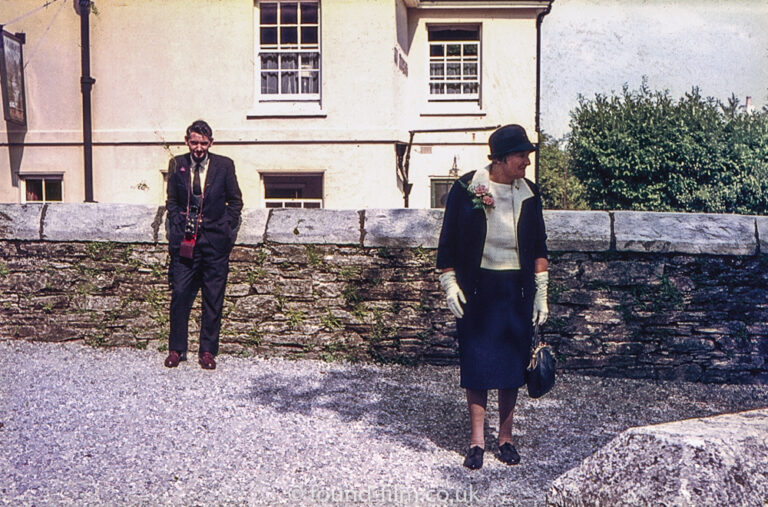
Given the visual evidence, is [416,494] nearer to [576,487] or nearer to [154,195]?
[576,487]

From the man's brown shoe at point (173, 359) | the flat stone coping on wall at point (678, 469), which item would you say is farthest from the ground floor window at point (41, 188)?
the flat stone coping on wall at point (678, 469)

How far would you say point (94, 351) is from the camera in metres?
6.41

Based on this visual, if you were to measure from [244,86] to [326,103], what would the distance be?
1476 millimetres

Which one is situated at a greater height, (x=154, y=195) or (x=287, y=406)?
(x=154, y=195)

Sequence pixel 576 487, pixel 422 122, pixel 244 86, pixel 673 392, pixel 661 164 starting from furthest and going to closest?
pixel 661 164, pixel 422 122, pixel 244 86, pixel 673 392, pixel 576 487

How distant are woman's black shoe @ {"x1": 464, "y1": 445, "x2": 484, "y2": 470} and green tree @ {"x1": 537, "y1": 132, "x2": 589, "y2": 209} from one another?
23618 millimetres

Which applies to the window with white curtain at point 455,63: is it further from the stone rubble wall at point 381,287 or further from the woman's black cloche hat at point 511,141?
the woman's black cloche hat at point 511,141

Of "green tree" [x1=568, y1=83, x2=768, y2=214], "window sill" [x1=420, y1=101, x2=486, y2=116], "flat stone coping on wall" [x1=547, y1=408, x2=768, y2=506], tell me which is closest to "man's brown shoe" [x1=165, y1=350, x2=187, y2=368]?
"flat stone coping on wall" [x1=547, y1=408, x2=768, y2=506]

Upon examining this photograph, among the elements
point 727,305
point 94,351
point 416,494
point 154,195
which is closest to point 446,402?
point 416,494

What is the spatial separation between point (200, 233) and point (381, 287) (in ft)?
4.89

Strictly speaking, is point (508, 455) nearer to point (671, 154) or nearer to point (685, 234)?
point (685, 234)

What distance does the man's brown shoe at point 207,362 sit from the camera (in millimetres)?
6004

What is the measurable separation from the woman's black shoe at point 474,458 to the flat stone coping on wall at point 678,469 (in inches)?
44.3

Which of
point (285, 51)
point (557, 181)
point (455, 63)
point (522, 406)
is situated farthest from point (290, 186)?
point (557, 181)
